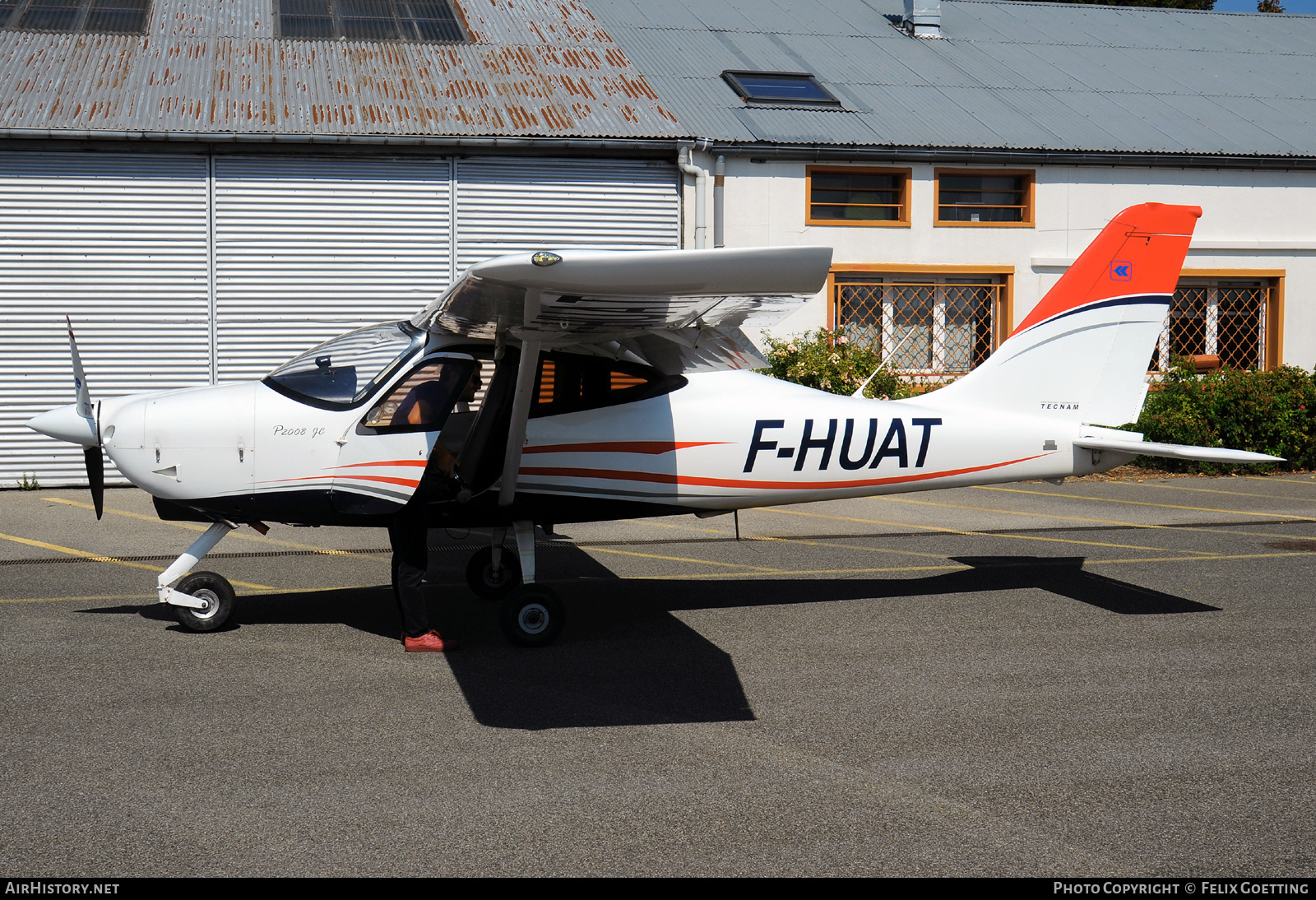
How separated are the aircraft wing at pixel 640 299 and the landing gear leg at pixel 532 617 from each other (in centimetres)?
142

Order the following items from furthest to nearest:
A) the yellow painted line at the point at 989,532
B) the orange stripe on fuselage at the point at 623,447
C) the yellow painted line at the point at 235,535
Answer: the yellow painted line at the point at 989,532 → the yellow painted line at the point at 235,535 → the orange stripe on fuselage at the point at 623,447

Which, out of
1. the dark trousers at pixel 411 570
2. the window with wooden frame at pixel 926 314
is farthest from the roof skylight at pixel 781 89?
the dark trousers at pixel 411 570

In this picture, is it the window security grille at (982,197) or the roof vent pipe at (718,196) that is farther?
the window security grille at (982,197)

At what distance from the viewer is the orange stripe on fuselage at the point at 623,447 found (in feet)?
21.3

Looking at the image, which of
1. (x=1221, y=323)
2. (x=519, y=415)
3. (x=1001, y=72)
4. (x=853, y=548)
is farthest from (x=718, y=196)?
(x=519, y=415)

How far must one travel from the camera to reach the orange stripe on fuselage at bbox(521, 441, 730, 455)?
648cm

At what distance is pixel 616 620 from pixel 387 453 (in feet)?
5.80

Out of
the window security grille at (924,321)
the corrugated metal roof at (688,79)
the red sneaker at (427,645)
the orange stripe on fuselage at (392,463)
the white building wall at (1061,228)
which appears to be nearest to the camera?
the red sneaker at (427,645)

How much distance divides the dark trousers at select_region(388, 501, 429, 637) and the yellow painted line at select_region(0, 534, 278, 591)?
2.10m

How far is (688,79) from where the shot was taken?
15.8 m

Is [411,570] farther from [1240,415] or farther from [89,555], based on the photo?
[1240,415]

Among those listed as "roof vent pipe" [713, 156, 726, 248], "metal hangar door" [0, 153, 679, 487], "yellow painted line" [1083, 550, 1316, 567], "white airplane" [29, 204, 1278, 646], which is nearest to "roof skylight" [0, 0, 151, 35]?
"metal hangar door" [0, 153, 679, 487]

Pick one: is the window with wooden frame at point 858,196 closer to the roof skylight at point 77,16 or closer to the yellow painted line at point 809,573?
the yellow painted line at point 809,573

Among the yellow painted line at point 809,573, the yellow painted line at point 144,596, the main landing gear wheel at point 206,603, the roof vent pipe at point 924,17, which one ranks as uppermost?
the roof vent pipe at point 924,17
